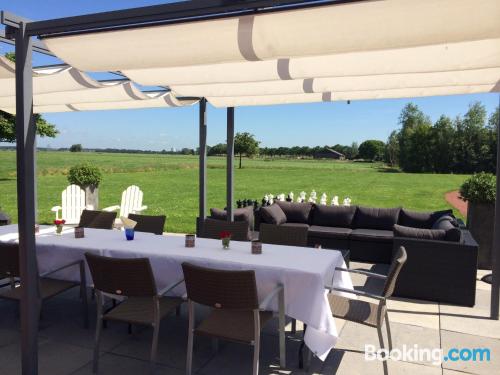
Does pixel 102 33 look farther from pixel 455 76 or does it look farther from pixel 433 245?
pixel 433 245

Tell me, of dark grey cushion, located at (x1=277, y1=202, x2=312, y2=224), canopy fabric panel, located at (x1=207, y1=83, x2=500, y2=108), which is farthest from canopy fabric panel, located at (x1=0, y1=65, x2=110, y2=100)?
dark grey cushion, located at (x1=277, y1=202, x2=312, y2=224)

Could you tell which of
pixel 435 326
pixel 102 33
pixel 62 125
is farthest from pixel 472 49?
pixel 62 125

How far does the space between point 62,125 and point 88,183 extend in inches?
690

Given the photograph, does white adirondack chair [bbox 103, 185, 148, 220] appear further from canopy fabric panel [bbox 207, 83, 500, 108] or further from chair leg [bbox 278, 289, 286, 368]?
chair leg [bbox 278, 289, 286, 368]

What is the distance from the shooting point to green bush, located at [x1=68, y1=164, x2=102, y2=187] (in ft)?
31.3

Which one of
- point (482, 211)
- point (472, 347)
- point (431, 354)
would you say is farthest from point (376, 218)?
point (431, 354)

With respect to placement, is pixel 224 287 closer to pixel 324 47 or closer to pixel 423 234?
pixel 324 47

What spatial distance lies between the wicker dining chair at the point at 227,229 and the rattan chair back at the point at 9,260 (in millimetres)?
1893

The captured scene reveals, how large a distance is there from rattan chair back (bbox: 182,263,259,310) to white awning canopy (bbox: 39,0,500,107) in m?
1.44

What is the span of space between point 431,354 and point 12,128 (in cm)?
2474

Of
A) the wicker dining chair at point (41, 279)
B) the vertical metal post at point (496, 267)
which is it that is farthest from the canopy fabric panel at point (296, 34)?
the vertical metal post at point (496, 267)

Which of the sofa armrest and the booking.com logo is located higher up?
the sofa armrest

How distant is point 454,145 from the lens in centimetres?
4938

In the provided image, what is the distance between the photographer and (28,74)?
2.61m
